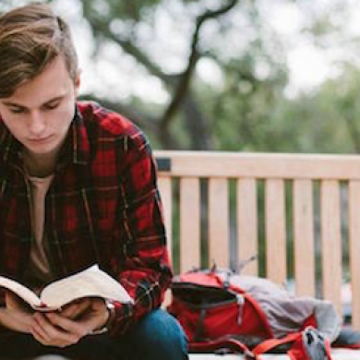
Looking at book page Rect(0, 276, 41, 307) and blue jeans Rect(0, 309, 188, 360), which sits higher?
book page Rect(0, 276, 41, 307)

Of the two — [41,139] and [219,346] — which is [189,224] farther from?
[41,139]

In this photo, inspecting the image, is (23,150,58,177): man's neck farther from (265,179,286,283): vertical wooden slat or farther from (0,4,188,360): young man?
(265,179,286,283): vertical wooden slat

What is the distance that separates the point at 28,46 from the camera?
1.12 metres

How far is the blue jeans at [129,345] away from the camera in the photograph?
3.74 ft

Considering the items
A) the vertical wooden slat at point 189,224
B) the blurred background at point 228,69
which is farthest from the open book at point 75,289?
the blurred background at point 228,69

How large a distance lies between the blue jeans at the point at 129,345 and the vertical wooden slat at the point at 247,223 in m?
0.79

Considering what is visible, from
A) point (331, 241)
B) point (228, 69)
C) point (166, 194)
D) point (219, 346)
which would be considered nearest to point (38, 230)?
point (219, 346)

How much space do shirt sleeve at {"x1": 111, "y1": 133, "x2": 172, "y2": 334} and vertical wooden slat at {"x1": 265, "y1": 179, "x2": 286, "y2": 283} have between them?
2.46 ft

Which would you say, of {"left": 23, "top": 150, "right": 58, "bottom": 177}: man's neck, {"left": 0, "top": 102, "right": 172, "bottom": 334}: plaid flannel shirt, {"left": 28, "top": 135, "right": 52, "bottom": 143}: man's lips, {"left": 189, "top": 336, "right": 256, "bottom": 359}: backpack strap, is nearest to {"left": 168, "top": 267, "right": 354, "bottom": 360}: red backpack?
{"left": 189, "top": 336, "right": 256, "bottom": 359}: backpack strap

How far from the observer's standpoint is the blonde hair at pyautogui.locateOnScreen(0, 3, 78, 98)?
1.10 m

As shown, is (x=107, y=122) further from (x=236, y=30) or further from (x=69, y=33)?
(x=236, y=30)

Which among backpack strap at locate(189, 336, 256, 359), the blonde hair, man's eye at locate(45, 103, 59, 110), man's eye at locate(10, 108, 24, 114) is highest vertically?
the blonde hair

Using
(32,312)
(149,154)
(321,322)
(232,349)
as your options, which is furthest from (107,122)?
(321,322)

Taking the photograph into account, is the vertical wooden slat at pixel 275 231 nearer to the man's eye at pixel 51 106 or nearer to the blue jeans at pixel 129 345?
the blue jeans at pixel 129 345
